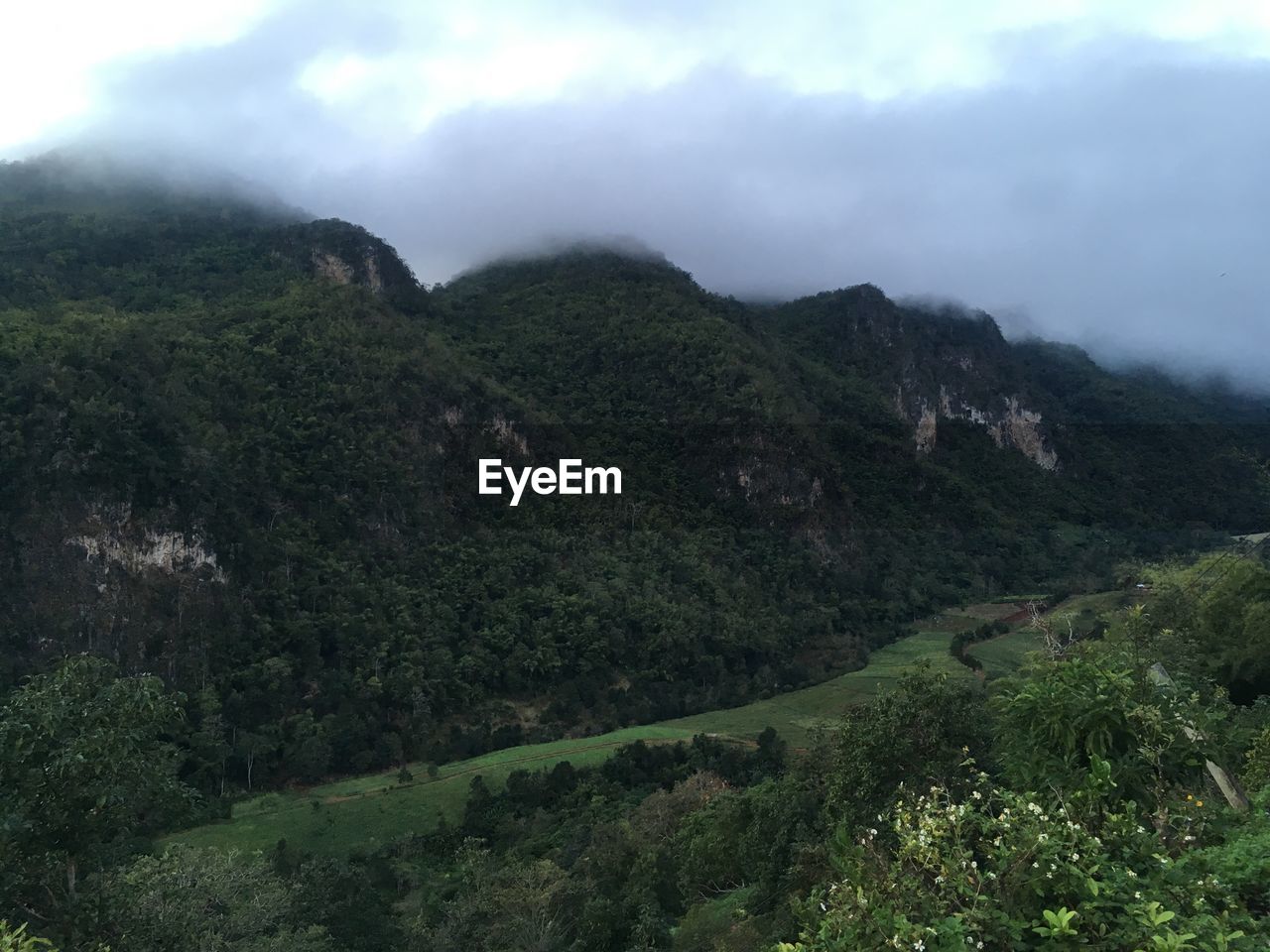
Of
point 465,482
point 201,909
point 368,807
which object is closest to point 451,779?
point 368,807

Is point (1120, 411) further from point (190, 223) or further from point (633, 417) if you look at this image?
point (190, 223)

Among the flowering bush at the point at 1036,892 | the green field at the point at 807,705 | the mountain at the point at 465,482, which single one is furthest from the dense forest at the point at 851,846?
the green field at the point at 807,705

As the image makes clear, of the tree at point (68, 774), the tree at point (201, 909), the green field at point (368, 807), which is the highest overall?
the tree at point (68, 774)

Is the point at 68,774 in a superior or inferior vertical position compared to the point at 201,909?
superior

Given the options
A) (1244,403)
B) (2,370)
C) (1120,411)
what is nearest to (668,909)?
(2,370)

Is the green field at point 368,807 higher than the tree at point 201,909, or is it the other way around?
the tree at point 201,909

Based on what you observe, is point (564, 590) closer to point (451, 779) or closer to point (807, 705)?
point (807, 705)

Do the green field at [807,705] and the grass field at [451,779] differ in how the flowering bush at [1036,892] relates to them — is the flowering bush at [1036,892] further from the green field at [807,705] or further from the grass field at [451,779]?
the green field at [807,705]
